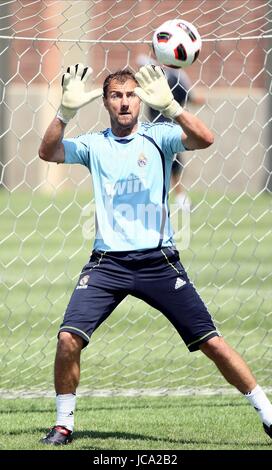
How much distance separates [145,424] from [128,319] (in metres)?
3.02

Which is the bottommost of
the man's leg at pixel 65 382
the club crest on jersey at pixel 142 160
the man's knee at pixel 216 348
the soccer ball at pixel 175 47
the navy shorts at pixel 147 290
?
the man's leg at pixel 65 382

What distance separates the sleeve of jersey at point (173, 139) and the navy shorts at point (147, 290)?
532mm

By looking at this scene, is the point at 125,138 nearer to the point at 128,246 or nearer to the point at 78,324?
the point at 128,246

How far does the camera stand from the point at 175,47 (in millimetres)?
5965

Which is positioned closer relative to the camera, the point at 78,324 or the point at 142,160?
the point at 78,324

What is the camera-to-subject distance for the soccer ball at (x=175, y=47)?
5973 millimetres

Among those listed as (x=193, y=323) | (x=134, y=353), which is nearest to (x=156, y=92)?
(x=193, y=323)

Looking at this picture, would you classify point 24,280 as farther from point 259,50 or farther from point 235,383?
point 259,50

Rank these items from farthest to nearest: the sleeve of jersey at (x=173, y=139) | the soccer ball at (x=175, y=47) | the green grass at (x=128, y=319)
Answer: the green grass at (x=128, y=319) < the soccer ball at (x=175, y=47) < the sleeve of jersey at (x=173, y=139)

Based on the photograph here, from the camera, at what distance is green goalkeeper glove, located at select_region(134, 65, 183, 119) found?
18.5 feet

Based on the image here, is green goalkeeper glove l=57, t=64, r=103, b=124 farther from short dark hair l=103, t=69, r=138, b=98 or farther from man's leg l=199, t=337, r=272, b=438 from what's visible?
man's leg l=199, t=337, r=272, b=438

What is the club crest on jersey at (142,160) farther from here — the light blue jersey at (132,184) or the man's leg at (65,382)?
the man's leg at (65,382)

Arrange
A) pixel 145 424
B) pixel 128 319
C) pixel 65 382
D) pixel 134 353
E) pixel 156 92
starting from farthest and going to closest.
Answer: pixel 128 319 < pixel 134 353 < pixel 145 424 < pixel 65 382 < pixel 156 92

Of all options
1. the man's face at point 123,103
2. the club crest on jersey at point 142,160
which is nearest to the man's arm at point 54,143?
the man's face at point 123,103
